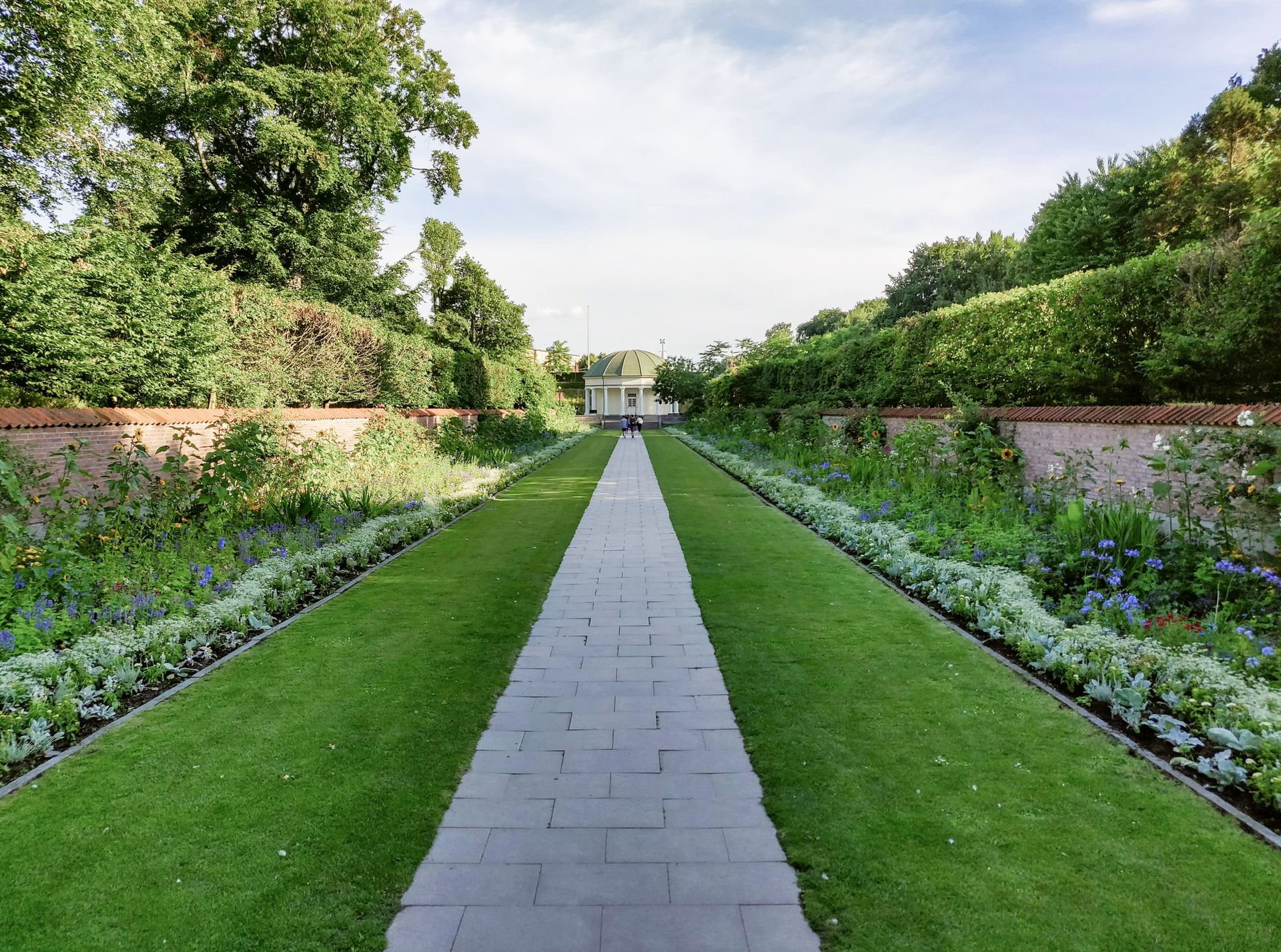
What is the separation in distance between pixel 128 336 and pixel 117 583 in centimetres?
495

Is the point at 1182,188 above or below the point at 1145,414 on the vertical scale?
above

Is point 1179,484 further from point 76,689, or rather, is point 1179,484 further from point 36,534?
point 36,534

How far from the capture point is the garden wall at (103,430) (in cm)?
554

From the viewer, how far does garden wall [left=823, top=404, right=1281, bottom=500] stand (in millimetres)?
5930

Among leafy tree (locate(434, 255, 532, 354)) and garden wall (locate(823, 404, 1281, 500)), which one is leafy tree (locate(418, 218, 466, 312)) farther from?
garden wall (locate(823, 404, 1281, 500))

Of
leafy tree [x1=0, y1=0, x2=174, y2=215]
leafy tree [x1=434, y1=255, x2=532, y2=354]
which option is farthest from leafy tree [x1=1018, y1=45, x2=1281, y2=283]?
leafy tree [x1=434, y1=255, x2=532, y2=354]

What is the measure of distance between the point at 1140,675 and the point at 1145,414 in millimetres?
4425

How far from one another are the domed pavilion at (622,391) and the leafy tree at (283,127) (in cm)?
3574

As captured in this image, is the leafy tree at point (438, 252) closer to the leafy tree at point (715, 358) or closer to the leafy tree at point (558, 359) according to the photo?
the leafy tree at point (715, 358)

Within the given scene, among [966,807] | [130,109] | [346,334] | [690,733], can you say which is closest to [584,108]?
[346,334]

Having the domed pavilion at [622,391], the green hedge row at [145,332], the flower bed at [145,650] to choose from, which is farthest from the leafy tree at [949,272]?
the flower bed at [145,650]

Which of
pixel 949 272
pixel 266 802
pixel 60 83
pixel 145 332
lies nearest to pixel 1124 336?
pixel 266 802

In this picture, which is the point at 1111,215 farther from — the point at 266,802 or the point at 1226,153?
the point at 266,802

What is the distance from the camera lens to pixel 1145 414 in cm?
666
